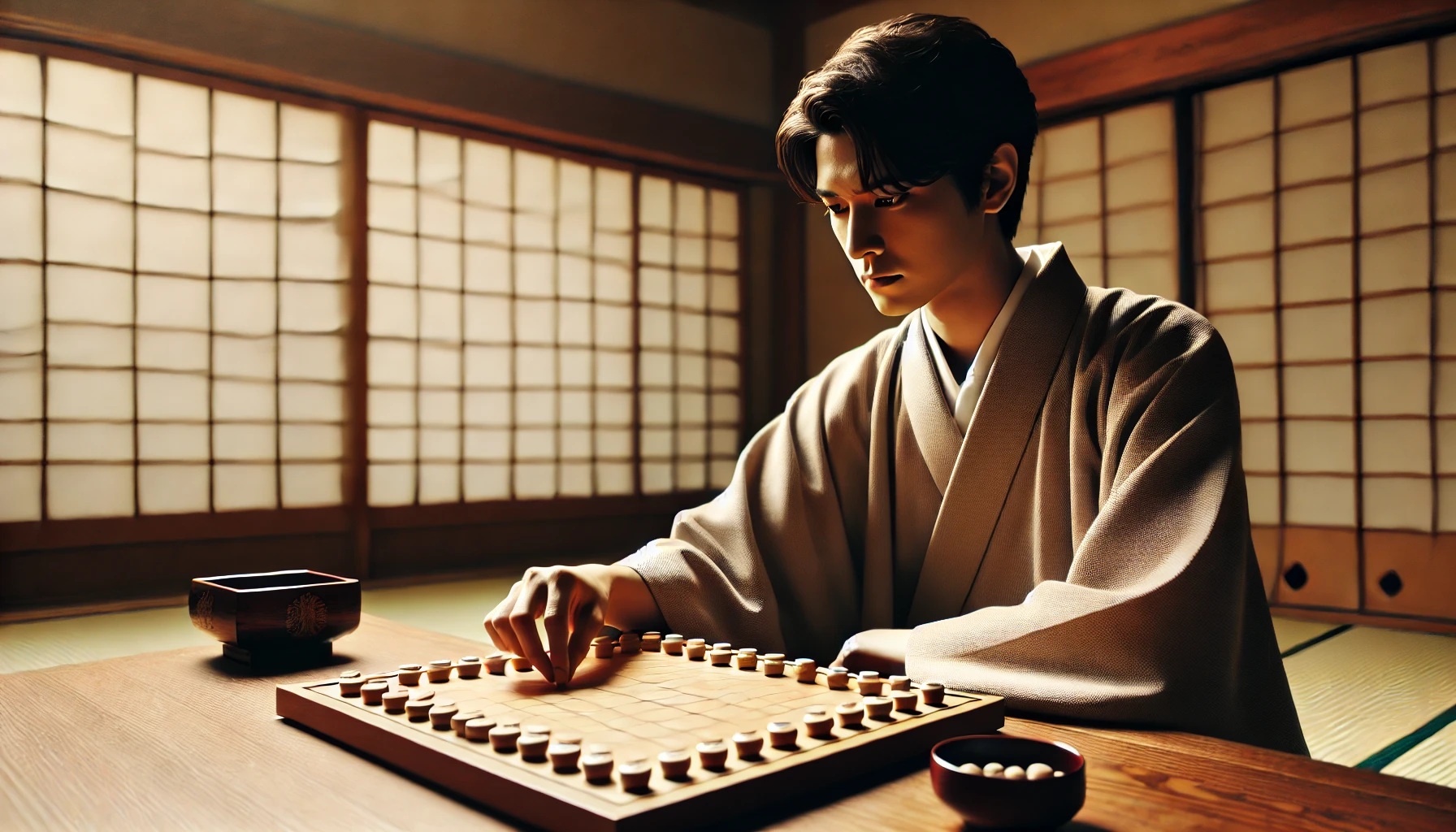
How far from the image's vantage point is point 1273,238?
4.31 m

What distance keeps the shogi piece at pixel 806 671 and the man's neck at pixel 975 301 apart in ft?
2.53

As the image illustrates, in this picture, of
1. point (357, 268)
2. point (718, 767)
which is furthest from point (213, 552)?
point (718, 767)

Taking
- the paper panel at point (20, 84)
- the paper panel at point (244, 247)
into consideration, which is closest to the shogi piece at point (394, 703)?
the paper panel at point (244, 247)

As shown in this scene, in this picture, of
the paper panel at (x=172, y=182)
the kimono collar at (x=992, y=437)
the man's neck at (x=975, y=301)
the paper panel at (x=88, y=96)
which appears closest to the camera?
the kimono collar at (x=992, y=437)

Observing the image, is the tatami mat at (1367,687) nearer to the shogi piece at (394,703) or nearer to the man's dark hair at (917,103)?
the man's dark hair at (917,103)

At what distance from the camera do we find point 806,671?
0.98 metres

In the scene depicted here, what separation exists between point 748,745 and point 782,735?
1.4 inches

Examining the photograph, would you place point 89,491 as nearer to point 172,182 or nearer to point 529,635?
point 172,182

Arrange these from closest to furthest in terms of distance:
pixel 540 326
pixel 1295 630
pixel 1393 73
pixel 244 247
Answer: pixel 1295 630, pixel 1393 73, pixel 244 247, pixel 540 326

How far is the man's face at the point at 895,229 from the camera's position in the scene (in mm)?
1402

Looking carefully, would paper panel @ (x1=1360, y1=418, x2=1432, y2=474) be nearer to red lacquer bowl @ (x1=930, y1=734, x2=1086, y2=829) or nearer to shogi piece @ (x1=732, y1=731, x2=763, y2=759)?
red lacquer bowl @ (x1=930, y1=734, x2=1086, y2=829)

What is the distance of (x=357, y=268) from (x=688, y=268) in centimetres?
216

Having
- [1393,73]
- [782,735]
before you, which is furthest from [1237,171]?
[782,735]

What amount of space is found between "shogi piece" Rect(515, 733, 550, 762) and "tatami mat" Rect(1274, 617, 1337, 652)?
11.5ft
